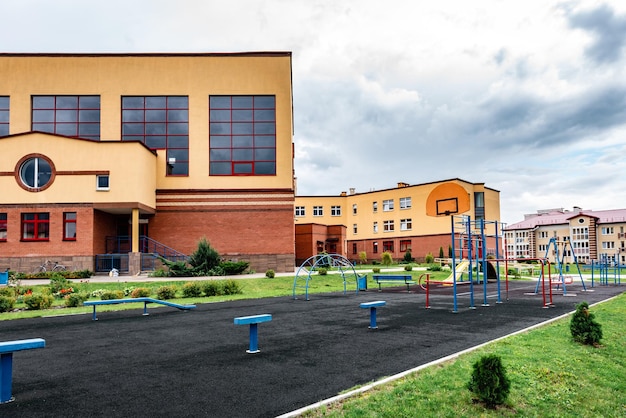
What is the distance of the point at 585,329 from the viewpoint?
27.9ft

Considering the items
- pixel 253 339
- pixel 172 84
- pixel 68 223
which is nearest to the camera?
pixel 253 339

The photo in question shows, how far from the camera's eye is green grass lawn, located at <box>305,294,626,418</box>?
5129 millimetres

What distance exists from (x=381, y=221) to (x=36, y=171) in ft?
138

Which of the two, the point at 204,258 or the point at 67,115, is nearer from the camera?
the point at 204,258

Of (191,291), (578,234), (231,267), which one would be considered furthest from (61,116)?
(578,234)

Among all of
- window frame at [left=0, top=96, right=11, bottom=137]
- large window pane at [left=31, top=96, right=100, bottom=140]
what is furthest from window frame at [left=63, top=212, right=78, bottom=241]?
window frame at [left=0, top=96, right=11, bottom=137]

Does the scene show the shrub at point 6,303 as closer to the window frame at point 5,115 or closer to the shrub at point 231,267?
the shrub at point 231,267

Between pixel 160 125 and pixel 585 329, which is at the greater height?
pixel 160 125

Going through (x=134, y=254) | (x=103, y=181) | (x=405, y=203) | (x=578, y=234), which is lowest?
(x=134, y=254)

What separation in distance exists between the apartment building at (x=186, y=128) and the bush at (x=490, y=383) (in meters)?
29.4

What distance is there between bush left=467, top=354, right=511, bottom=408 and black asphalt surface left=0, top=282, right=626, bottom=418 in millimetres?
1449

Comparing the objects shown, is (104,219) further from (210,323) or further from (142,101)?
(210,323)

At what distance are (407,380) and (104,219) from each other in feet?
97.8

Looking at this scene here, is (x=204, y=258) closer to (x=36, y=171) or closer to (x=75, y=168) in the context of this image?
(x=75, y=168)
